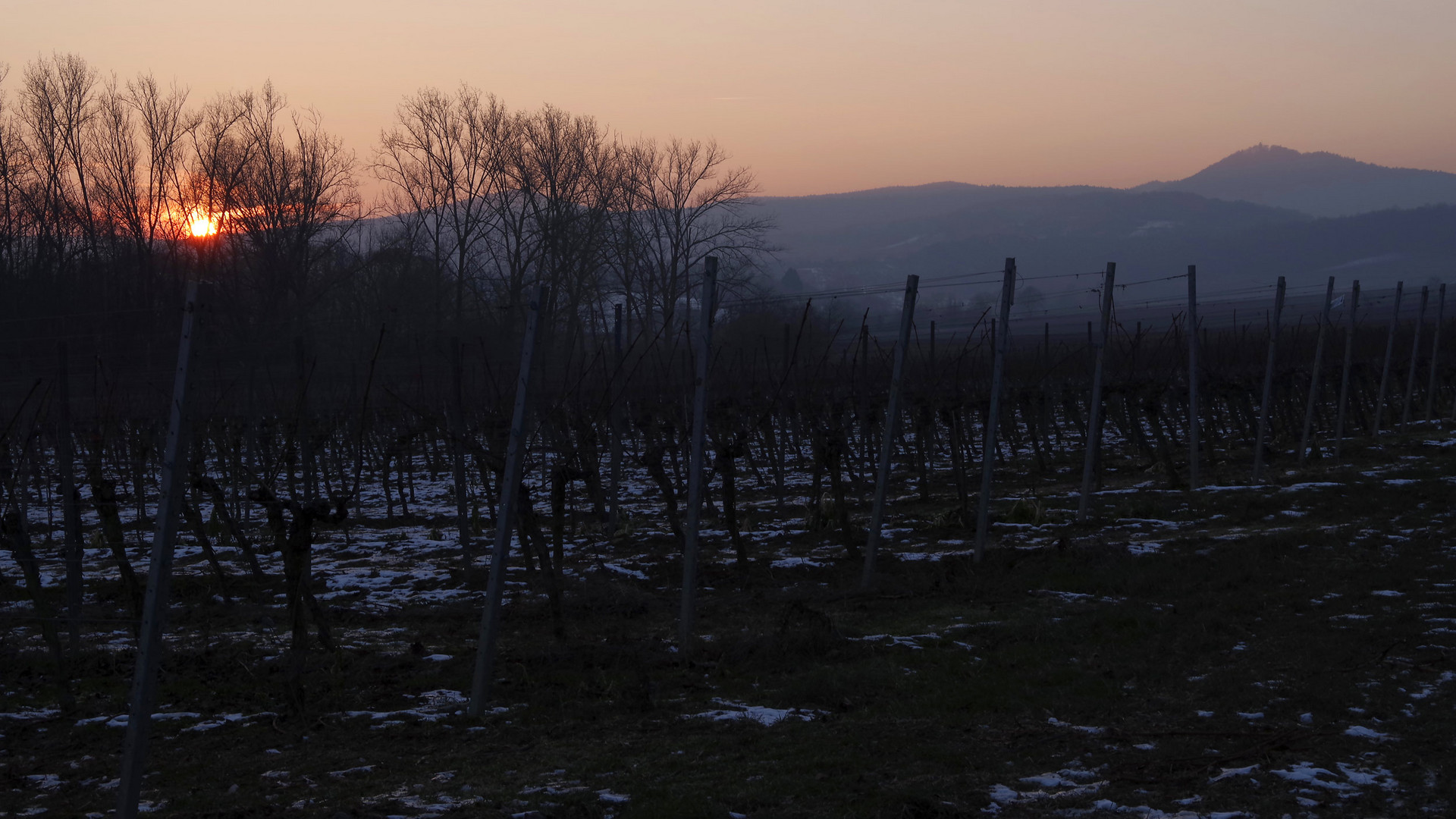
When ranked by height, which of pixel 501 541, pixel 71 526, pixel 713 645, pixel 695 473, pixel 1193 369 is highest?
pixel 1193 369

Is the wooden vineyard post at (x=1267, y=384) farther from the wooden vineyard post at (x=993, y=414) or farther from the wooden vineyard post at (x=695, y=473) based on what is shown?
the wooden vineyard post at (x=695, y=473)

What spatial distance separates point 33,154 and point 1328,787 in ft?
121

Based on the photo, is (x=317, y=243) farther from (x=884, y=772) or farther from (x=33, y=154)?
(x=884, y=772)

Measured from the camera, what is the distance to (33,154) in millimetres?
31156

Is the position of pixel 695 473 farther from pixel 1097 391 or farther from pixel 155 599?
pixel 1097 391

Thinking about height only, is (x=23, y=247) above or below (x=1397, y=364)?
above

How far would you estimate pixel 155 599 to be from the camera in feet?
10.4

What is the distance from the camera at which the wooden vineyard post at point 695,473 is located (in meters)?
5.48

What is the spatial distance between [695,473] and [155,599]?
2828 millimetres

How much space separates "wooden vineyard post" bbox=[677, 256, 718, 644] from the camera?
18.0 feet

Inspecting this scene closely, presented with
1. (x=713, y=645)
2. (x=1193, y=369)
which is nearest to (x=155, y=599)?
(x=713, y=645)

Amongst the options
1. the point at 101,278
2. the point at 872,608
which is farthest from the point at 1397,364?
the point at 101,278

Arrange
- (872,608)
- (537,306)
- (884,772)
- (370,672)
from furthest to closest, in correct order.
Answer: (872,608), (370,672), (537,306), (884,772)

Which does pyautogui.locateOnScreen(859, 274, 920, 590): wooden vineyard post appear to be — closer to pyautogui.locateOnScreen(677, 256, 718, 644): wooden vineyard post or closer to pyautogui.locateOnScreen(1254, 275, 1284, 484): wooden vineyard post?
pyautogui.locateOnScreen(677, 256, 718, 644): wooden vineyard post
